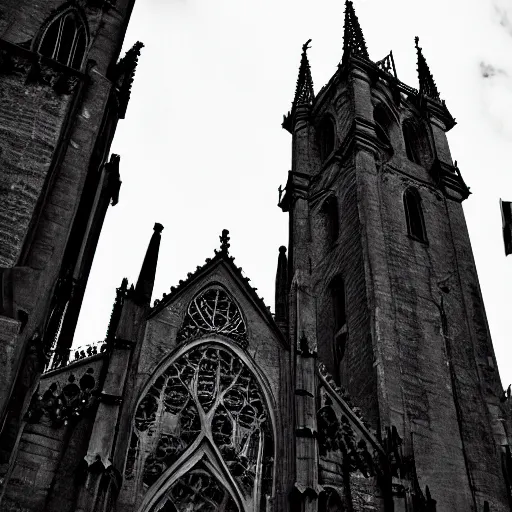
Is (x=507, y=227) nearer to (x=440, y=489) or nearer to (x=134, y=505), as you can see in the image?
(x=440, y=489)

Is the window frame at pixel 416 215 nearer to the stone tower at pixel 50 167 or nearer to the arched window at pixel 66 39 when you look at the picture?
the stone tower at pixel 50 167

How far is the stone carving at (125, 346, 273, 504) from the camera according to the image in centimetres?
1185

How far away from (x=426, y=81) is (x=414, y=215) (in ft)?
30.9

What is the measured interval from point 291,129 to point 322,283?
9411 mm

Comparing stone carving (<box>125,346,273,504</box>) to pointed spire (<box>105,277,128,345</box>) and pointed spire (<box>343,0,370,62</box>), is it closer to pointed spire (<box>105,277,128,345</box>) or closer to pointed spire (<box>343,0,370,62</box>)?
pointed spire (<box>105,277,128,345</box>)

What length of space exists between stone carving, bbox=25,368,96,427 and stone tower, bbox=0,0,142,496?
659 mm

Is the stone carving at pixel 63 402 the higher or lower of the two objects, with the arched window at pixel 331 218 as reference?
lower

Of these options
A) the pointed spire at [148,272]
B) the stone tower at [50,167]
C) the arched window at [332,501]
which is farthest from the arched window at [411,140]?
the arched window at [332,501]

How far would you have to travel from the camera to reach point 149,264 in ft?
46.1

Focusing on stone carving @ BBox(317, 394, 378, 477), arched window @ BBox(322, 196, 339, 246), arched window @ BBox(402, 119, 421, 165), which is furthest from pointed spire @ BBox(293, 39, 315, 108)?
stone carving @ BBox(317, 394, 378, 477)

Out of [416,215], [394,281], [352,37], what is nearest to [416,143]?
[416,215]

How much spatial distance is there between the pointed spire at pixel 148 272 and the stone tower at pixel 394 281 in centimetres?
301

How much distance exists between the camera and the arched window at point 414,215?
70.0 feet

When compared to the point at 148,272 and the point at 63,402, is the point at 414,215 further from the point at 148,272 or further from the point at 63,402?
the point at 63,402
